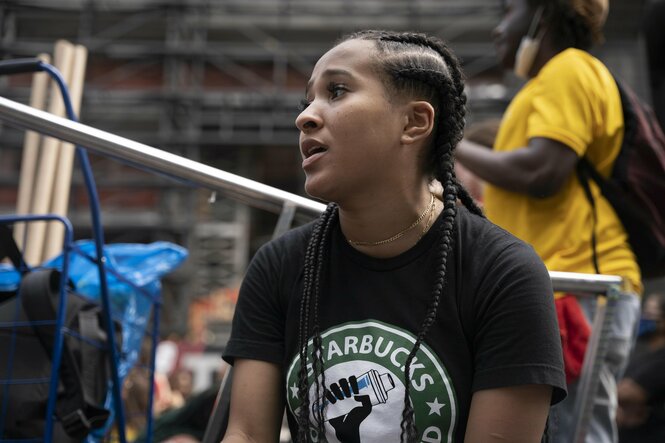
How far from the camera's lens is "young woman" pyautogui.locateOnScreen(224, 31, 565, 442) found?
65.2 inches

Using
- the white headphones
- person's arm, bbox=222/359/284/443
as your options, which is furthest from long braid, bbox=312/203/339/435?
the white headphones

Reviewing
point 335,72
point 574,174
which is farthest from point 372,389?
point 574,174

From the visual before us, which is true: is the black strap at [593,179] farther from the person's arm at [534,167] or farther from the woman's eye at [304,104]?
the woman's eye at [304,104]

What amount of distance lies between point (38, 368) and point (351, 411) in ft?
3.11

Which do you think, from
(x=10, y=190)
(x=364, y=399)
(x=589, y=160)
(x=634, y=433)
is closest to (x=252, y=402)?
(x=364, y=399)

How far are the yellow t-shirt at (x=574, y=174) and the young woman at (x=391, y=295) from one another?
823 millimetres

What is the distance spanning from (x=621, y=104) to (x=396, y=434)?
1510 mm

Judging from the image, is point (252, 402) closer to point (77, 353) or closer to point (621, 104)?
point (77, 353)

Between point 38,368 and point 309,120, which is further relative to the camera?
point 38,368

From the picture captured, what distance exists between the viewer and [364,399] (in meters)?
1.71

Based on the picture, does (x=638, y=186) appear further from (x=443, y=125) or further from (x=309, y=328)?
(x=309, y=328)

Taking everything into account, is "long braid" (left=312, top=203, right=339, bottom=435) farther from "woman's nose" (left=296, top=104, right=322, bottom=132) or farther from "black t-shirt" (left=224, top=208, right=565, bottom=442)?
"woman's nose" (left=296, top=104, right=322, bottom=132)

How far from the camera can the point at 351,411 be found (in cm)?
172

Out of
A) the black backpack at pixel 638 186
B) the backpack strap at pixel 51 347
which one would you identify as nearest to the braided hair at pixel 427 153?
the backpack strap at pixel 51 347
